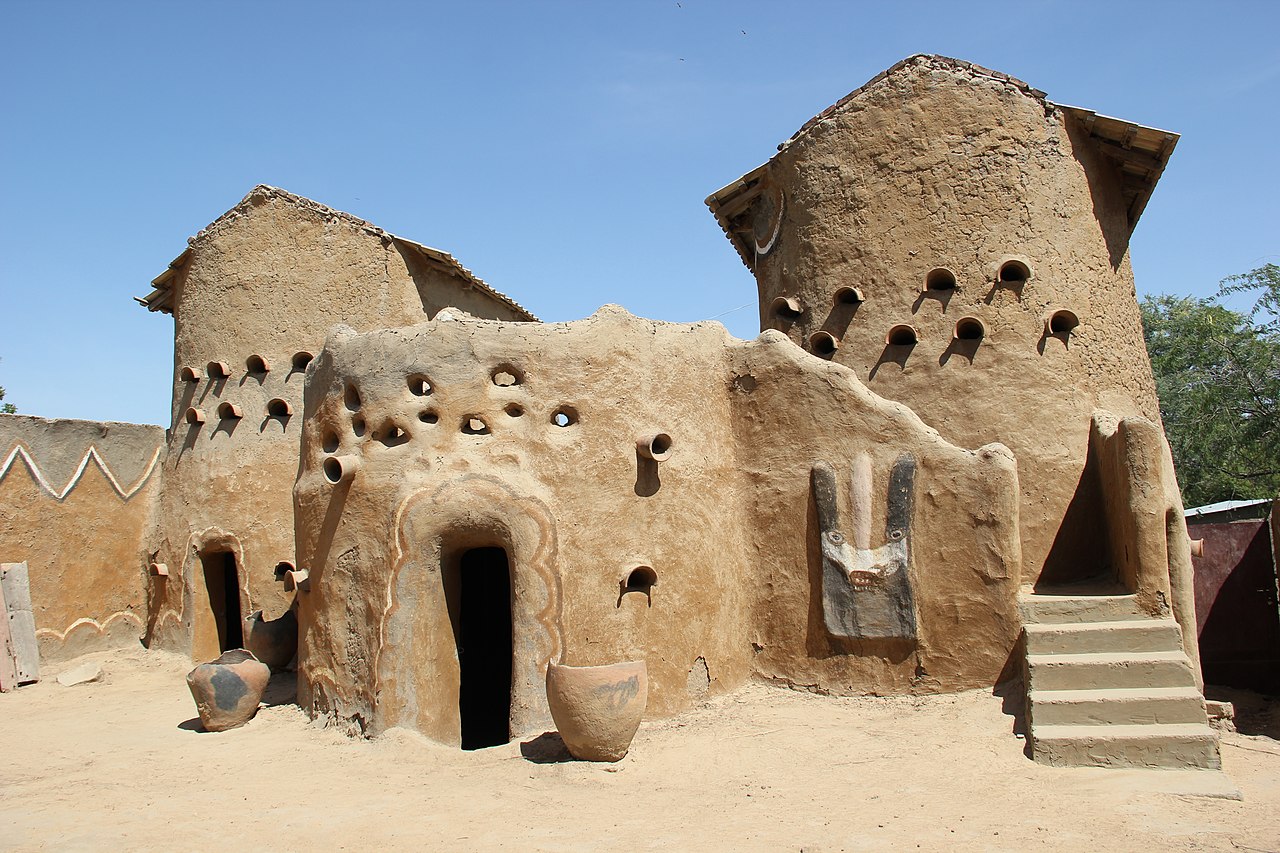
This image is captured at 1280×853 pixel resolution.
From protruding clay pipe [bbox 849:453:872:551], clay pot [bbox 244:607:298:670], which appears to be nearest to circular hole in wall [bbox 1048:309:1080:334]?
protruding clay pipe [bbox 849:453:872:551]

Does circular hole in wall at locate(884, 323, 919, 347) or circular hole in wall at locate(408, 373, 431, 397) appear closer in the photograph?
circular hole in wall at locate(408, 373, 431, 397)

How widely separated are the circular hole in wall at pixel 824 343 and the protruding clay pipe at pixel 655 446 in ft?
8.50

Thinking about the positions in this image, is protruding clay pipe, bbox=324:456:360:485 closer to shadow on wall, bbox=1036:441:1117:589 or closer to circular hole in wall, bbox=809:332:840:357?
circular hole in wall, bbox=809:332:840:357

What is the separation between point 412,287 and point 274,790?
7.98 m

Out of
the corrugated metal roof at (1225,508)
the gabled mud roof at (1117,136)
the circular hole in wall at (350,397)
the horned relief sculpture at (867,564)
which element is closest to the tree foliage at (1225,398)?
the corrugated metal roof at (1225,508)

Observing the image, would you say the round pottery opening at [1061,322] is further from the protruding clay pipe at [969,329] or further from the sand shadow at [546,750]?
the sand shadow at [546,750]

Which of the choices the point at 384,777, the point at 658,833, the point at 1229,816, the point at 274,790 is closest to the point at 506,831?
the point at 658,833

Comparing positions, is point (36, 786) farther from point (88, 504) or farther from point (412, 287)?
point (412, 287)

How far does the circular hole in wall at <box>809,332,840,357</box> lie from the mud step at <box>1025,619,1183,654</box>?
144 inches

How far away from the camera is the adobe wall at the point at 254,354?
12844 mm

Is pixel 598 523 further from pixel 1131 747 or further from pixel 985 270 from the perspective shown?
pixel 985 270

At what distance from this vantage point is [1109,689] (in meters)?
7.46

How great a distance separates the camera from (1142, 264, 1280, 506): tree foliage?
19156 millimetres

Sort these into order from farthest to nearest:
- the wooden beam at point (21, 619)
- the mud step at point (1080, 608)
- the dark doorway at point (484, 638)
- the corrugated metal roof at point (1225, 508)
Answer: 1. the corrugated metal roof at point (1225, 508)
2. the wooden beam at point (21, 619)
3. the dark doorway at point (484, 638)
4. the mud step at point (1080, 608)
